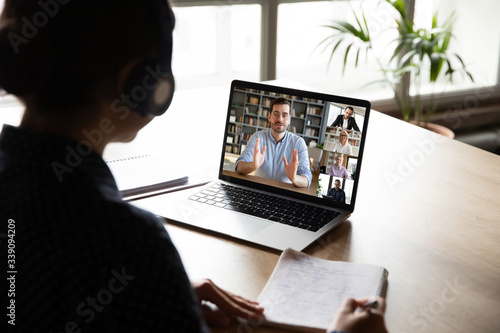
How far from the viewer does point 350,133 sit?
130 centimetres

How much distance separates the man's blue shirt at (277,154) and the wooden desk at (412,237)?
159 mm

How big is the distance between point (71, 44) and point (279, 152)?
70 centimetres

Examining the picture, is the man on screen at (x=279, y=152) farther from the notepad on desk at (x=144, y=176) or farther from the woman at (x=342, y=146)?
the notepad on desk at (x=144, y=176)

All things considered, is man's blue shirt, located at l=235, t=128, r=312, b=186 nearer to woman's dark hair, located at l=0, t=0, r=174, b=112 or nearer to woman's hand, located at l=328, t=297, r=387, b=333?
woman's hand, located at l=328, t=297, r=387, b=333

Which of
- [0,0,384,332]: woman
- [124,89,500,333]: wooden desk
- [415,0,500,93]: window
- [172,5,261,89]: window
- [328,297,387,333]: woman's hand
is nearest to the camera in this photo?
[0,0,384,332]: woman

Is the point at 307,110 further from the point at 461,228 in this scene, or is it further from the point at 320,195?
the point at 461,228

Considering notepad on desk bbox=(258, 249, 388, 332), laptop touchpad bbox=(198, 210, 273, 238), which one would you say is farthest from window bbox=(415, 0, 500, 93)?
notepad on desk bbox=(258, 249, 388, 332)

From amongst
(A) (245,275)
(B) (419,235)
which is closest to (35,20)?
(A) (245,275)

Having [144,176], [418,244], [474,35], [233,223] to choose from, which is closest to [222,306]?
[233,223]

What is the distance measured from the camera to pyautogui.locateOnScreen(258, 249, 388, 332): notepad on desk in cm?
94

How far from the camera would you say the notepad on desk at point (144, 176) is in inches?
56.2

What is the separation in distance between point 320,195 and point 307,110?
8.0 inches

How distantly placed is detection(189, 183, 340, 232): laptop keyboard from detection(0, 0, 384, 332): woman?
0.54 m

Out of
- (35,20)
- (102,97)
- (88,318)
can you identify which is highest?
(35,20)
